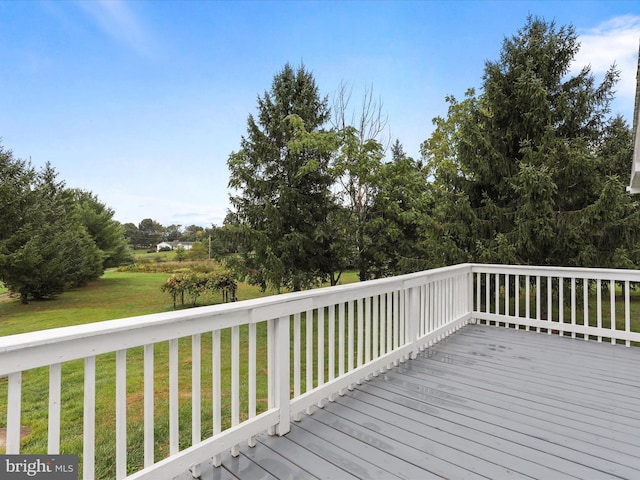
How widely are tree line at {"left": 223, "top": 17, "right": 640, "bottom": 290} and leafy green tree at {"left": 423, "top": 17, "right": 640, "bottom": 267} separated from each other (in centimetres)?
2

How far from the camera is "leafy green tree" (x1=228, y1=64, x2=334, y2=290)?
859 centimetres

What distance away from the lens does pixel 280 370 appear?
6.94ft

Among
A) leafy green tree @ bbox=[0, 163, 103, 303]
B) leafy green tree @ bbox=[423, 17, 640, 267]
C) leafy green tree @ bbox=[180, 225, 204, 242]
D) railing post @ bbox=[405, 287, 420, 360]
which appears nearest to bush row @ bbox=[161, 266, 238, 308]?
leafy green tree @ bbox=[0, 163, 103, 303]

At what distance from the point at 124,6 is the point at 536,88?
34.4 feet

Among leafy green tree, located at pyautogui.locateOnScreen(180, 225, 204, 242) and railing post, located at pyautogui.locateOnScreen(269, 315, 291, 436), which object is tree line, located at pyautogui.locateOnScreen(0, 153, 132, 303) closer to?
leafy green tree, located at pyautogui.locateOnScreen(180, 225, 204, 242)

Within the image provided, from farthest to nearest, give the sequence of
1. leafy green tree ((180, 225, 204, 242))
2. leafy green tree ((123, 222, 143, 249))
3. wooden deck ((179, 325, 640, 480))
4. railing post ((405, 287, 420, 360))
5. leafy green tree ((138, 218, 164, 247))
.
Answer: leafy green tree ((138, 218, 164, 247)), leafy green tree ((123, 222, 143, 249)), leafy green tree ((180, 225, 204, 242)), railing post ((405, 287, 420, 360)), wooden deck ((179, 325, 640, 480))

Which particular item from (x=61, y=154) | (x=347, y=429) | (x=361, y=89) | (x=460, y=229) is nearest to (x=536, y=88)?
(x=460, y=229)

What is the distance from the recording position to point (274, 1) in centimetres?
895

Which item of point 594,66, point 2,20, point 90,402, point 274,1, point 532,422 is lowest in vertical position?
point 532,422

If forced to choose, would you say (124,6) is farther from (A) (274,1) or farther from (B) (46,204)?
(B) (46,204)

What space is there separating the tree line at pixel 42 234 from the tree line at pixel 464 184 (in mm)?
8779

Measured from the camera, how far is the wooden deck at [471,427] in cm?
180

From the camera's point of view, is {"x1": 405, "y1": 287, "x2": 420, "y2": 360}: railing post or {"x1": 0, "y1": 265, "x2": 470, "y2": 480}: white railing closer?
{"x1": 0, "y1": 265, "x2": 470, "y2": 480}: white railing

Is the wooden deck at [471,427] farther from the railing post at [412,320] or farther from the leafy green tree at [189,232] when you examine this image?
the leafy green tree at [189,232]
